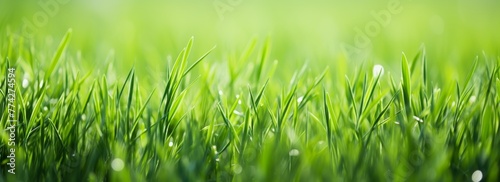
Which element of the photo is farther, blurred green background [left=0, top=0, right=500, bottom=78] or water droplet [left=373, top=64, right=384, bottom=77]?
blurred green background [left=0, top=0, right=500, bottom=78]

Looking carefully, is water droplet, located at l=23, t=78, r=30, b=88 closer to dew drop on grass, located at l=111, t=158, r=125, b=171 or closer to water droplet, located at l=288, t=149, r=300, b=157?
dew drop on grass, located at l=111, t=158, r=125, b=171

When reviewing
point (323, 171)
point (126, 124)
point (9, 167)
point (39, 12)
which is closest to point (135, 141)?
point (126, 124)

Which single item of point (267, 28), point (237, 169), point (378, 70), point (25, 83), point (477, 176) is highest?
point (267, 28)

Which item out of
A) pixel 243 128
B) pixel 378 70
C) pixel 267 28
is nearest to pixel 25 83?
pixel 243 128

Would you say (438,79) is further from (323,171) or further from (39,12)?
(39,12)

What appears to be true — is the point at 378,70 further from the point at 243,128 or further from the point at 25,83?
the point at 25,83

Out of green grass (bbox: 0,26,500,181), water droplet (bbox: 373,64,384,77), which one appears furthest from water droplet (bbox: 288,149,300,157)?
water droplet (bbox: 373,64,384,77)

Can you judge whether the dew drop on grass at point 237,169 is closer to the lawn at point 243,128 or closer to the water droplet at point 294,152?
the lawn at point 243,128
